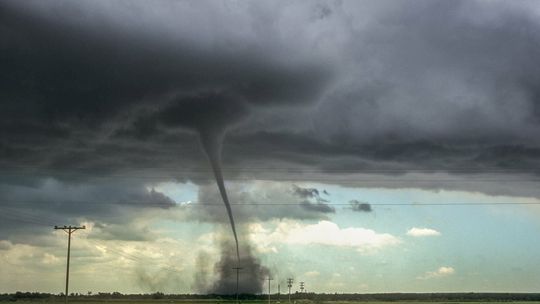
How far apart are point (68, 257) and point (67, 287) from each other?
5.40m

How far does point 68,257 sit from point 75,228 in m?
5.10

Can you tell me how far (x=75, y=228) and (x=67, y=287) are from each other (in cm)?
950

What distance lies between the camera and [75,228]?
3880 inches

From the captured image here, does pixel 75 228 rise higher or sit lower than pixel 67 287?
higher

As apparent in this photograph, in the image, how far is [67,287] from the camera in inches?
3831

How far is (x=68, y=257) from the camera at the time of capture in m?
95.8
